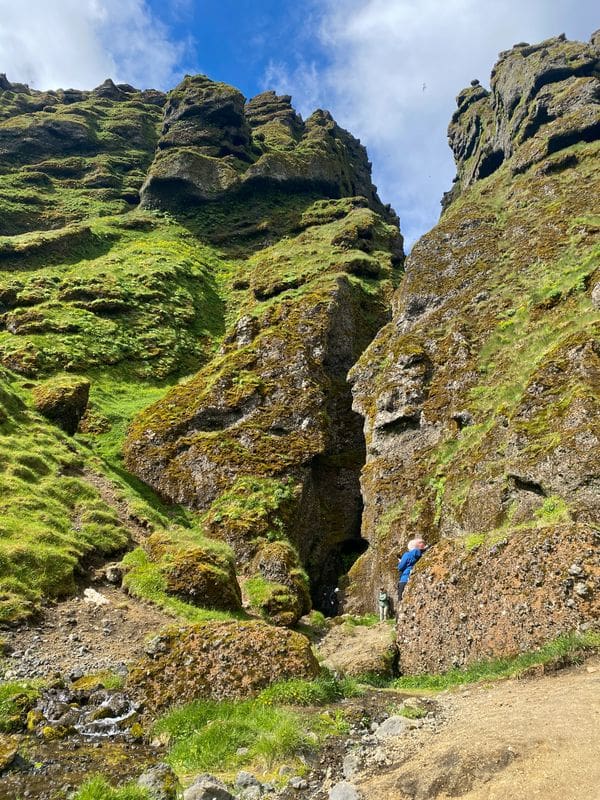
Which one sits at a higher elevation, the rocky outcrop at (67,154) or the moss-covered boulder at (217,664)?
the rocky outcrop at (67,154)

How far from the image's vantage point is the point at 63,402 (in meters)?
31.0

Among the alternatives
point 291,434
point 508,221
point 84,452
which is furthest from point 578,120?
point 84,452

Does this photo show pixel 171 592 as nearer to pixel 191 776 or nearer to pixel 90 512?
pixel 90 512

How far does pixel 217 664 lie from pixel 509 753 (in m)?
6.58

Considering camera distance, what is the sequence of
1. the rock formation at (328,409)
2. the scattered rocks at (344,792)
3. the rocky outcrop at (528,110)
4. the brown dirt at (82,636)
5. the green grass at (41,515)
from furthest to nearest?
the rocky outcrop at (528,110), the green grass at (41,515), the rock formation at (328,409), the brown dirt at (82,636), the scattered rocks at (344,792)

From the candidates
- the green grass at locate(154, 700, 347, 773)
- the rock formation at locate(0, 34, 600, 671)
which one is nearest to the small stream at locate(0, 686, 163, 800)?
the green grass at locate(154, 700, 347, 773)

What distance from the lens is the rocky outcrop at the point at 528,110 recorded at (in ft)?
174

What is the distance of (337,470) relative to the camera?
3272 cm

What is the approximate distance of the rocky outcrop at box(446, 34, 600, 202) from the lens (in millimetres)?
53031

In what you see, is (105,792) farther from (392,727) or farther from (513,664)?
(513,664)

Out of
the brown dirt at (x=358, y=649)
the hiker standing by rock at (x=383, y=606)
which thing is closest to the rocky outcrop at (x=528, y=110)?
the hiker standing by rock at (x=383, y=606)

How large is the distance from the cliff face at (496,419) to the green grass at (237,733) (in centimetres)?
487

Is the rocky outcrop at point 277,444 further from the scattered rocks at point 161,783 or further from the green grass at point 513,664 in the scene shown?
the scattered rocks at point 161,783

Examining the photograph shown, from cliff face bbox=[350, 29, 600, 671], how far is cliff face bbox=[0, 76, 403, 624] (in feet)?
15.2
